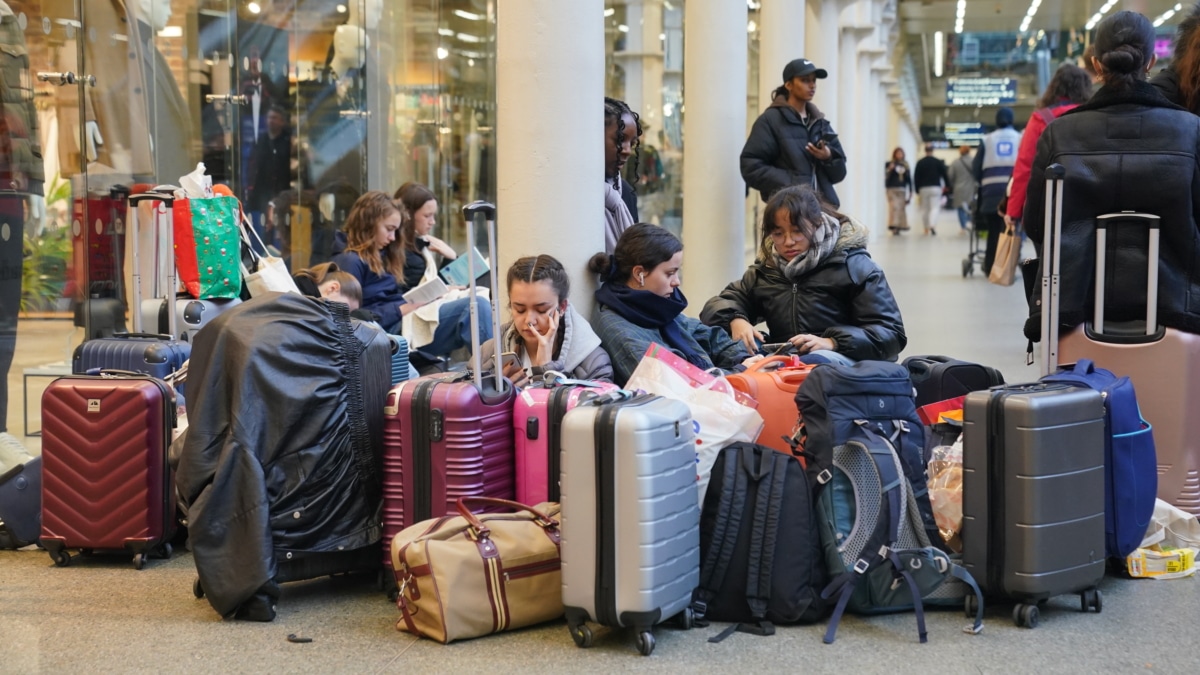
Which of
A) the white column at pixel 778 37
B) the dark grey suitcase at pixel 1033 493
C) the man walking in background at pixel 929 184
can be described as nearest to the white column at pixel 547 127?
the dark grey suitcase at pixel 1033 493

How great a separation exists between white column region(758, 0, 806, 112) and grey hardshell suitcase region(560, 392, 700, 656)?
9.40 m

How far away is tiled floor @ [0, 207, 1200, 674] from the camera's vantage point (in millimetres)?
3469

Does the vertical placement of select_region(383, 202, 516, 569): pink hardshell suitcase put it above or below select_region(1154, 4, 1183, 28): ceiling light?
below

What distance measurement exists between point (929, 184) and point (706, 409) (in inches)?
1107

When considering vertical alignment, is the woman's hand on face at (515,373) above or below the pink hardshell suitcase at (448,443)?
above

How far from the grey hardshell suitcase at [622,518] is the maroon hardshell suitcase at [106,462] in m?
1.63

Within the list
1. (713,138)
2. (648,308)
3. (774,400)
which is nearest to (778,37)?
(713,138)

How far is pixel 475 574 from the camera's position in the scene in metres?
3.61

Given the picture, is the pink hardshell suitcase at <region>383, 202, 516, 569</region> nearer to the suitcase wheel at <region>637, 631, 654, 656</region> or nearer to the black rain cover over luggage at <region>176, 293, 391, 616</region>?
the black rain cover over luggage at <region>176, 293, 391, 616</region>

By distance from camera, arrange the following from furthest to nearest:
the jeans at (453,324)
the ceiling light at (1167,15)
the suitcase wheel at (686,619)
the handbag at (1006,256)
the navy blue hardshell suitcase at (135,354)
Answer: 1. the ceiling light at (1167,15)
2. the jeans at (453,324)
3. the handbag at (1006,256)
4. the navy blue hardshell suitcase at (135,354)
5. the suitcase wheel at (686,619)

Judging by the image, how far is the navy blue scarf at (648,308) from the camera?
16.0 feet

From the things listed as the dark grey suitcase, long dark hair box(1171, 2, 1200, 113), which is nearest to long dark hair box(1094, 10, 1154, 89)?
long dark hair box(1171, 2, 1200, 113)

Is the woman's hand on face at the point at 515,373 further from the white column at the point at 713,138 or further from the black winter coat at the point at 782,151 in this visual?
the white column at the point at 713,138

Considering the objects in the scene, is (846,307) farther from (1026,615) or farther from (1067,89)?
(1067,89)
